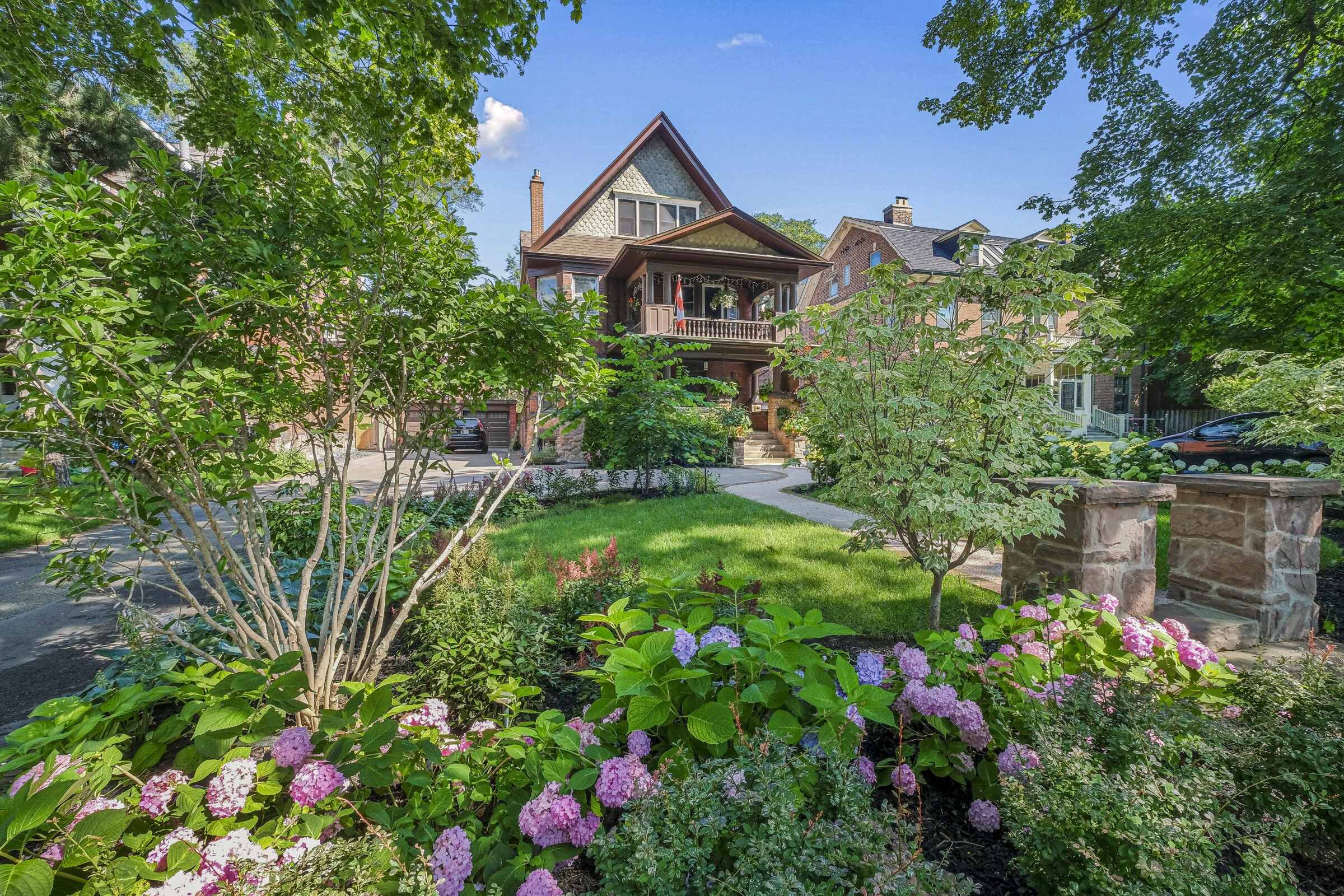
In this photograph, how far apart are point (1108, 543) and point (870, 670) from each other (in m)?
2.21

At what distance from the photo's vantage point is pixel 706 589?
285 centimetres

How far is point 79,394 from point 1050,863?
2.83 m

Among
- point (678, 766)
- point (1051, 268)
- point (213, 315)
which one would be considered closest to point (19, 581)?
point (213, 315)

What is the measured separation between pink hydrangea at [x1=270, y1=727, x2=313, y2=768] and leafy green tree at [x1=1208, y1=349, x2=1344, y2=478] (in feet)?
22.2

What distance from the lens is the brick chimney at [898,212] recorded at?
84.2ft

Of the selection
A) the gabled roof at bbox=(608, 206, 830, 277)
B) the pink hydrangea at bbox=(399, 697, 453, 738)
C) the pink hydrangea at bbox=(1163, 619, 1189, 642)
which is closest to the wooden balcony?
the gabled roof at bbox=(608, 206, 830, 277)

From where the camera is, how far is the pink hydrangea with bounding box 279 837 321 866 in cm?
112

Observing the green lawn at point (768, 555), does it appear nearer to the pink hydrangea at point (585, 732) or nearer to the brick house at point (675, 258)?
the pink hydrangea at point (585, 732)

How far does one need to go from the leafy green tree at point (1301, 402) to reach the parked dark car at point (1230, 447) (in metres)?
4.50

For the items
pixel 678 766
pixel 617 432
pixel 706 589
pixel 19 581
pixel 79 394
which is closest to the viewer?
pixel 678 766

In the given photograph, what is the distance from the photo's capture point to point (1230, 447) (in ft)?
38.0

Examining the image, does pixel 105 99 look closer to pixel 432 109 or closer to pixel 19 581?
pixel 19 581

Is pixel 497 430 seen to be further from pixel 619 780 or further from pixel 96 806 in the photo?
pixel 619 780

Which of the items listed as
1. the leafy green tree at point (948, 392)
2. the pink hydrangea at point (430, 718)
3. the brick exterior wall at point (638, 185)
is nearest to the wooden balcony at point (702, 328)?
the brick exterior wall at point (638, 185)
